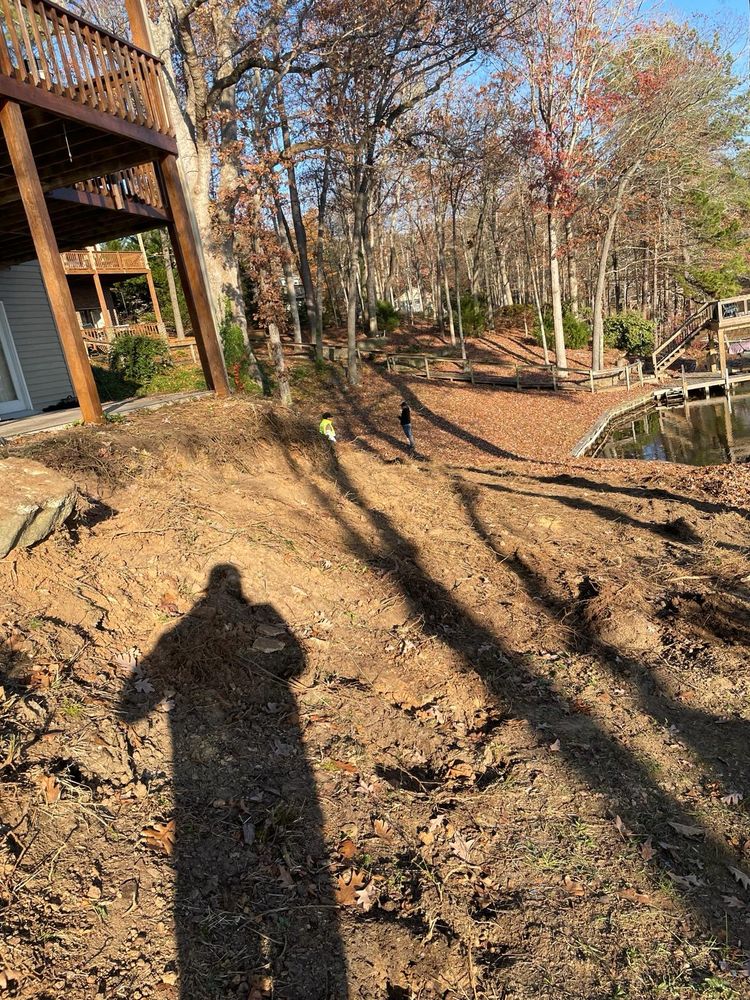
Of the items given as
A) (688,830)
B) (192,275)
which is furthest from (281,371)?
(688,830)

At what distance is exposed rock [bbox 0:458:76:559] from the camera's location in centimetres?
441

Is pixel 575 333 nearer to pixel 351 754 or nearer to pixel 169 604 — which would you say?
pixel 169 604

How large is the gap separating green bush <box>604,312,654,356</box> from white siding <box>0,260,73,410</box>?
30321 mm

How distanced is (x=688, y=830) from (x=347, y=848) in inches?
79.7

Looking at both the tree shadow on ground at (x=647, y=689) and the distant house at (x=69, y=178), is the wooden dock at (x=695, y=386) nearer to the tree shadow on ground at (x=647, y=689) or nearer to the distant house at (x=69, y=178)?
the distant house at (x=69, y=178)

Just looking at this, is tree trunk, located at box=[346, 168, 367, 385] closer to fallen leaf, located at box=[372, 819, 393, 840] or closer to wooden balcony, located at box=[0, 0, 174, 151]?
wooden balcony, located at box=[0, 0, 174, 151]

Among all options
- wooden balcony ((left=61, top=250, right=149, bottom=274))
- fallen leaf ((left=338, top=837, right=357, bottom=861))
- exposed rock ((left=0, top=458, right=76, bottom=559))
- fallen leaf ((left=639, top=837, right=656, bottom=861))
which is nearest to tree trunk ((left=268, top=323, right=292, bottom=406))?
exposed rock ((left=0, top=458, right=76, bottom=559))

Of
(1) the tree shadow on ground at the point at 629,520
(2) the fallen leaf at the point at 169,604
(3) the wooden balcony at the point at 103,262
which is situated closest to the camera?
(2) the fallen leaf at the point at 169,604

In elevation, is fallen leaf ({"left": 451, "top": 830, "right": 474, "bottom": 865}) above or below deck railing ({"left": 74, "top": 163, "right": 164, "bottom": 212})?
below

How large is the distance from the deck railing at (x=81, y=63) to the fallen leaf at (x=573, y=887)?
9.22 m

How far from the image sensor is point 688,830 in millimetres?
3609

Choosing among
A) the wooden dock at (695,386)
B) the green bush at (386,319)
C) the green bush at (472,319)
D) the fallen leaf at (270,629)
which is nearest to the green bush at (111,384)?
the fallen leaf at (270,629)

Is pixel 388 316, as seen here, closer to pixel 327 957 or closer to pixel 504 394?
pixel 504 394

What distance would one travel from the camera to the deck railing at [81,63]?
276 inches
